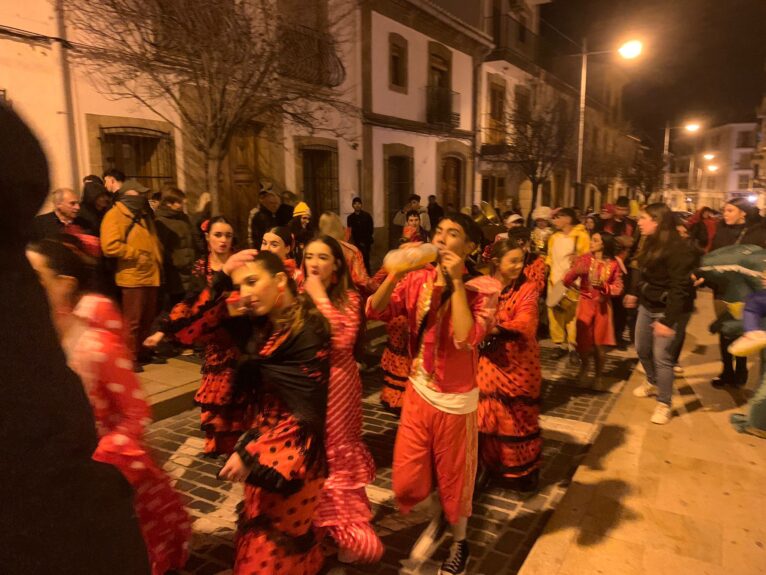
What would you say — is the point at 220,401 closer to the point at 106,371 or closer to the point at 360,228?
the point at 106,371

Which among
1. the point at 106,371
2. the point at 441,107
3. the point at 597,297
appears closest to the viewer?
the point at 106,371

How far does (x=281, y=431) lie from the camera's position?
8.32 feet

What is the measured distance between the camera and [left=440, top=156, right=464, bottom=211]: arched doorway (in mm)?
20016

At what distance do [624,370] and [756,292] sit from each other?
2.89 metres

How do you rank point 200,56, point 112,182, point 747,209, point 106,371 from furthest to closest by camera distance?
point 747,209, point 112,182, point 200,56, point 106,371

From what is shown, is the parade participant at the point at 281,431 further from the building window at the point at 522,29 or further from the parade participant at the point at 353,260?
the building window at the point at 522,29

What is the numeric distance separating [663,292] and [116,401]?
474 cm

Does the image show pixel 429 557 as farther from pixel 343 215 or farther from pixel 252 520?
pixel 343 215

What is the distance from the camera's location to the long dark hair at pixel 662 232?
5109mm

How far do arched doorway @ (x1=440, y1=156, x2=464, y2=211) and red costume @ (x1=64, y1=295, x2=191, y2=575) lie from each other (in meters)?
18.1

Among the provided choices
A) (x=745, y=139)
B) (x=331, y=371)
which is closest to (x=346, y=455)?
(x=331, y=371)

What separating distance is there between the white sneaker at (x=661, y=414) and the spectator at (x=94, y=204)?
20.2 feet

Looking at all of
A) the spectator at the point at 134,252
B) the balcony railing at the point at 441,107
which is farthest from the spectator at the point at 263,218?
the balcony railing at the point at 441,107

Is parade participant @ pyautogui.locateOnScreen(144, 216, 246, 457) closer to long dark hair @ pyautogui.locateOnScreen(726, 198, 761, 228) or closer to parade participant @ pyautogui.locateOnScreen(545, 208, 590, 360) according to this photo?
parade participant @ pyautogui.locateOnScreen(545, 208, 590, 360)
